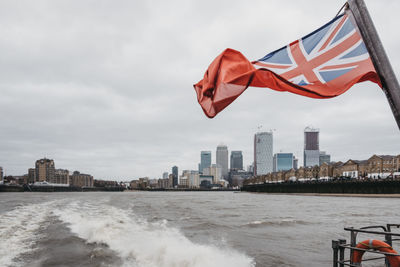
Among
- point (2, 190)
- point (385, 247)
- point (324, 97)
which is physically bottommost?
point (2, 190)

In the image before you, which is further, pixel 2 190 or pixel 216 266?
pixel 2 190

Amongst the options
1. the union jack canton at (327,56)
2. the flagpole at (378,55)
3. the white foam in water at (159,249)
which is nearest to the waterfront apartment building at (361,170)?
the white foam in water at (159,249)

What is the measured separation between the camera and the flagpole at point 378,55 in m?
3.87

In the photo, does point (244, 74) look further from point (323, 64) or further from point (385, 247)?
point (385, 247)

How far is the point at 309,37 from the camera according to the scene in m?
5.26

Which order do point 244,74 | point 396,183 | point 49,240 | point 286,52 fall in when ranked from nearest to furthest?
point 244,74
point 286,52
point 49,240
point 396,183

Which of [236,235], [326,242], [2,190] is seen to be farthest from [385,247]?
[2,190]

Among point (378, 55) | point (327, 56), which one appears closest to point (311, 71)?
point (327, 56)

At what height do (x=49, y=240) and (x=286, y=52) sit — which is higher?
(x=286, y=52)

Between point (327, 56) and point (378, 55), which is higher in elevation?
point (327, 56)

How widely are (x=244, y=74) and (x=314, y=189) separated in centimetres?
11157

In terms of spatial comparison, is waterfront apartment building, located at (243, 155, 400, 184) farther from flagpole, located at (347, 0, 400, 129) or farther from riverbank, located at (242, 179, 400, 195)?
flagpole, located at (347, 0, 400, 129)

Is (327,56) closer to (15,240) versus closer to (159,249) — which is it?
(159,249)

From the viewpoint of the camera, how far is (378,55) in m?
4.02
